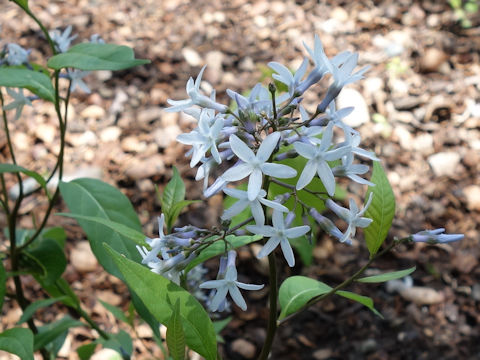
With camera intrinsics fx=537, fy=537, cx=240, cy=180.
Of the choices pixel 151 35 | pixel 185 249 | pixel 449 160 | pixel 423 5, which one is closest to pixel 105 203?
pixel 185 249

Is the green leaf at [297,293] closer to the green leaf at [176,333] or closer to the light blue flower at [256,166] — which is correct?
the green leaf at [176,333]

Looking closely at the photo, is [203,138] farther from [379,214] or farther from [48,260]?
[48,260]

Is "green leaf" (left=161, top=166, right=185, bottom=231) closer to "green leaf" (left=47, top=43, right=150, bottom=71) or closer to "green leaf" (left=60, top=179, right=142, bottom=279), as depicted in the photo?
"green leaf" (left=60, top=179, right=142, bottom=279)

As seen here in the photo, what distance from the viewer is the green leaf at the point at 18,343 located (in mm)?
1373

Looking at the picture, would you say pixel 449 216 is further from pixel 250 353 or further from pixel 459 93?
pixel 250 353

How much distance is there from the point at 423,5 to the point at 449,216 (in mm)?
1964

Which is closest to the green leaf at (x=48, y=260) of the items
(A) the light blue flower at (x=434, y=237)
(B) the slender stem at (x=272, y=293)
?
(B) the slender stem at (x=272, y=293)

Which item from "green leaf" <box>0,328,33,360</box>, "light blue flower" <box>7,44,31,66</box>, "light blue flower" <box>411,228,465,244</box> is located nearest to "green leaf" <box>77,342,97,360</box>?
"green leaf" <box>0,328,33,360</box>

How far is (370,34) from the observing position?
4066 millimetres

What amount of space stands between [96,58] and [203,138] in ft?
1.68

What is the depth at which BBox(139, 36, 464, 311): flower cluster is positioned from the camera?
1.05 metres

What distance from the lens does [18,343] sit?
1.41 m

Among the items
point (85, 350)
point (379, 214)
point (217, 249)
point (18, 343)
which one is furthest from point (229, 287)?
point (85, 350)

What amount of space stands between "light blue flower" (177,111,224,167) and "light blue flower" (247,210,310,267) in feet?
0.52
